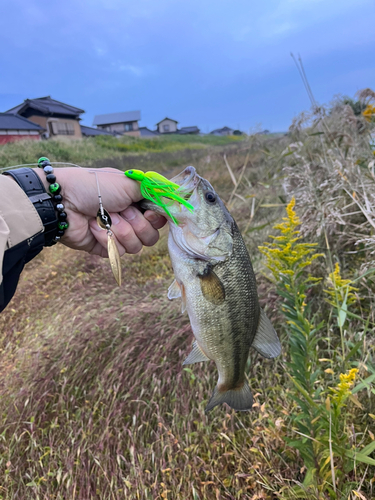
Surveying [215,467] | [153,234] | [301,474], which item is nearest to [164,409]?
[215,467]

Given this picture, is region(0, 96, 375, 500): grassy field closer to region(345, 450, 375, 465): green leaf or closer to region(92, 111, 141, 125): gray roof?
region(345, 450, 375, 465): green leaf

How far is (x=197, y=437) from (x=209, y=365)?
0.61 metres

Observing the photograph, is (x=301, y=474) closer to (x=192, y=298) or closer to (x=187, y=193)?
(x=192, y=298)

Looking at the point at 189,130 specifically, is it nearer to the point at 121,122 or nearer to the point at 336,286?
the point at 121,122

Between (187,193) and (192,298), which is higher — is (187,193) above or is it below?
above

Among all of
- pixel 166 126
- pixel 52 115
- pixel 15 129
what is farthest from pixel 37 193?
pixel 166 126

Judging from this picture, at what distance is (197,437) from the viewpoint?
7.71 ft

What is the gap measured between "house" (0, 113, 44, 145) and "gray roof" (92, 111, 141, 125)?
35.4 m

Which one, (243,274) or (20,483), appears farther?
(20,483)

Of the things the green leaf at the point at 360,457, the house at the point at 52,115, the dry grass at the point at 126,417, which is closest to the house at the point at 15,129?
the house at the point at 52,115

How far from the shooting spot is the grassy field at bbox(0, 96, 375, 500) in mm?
1697

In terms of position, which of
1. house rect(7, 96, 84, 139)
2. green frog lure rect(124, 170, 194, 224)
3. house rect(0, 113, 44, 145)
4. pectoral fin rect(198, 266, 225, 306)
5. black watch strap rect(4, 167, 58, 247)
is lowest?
pectoral fin rect(198, 266, 225, 306)

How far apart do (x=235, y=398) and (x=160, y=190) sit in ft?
3.86

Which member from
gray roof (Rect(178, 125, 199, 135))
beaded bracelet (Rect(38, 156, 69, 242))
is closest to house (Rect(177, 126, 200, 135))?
gray roof (Rect(178, 125, 199, 135))
